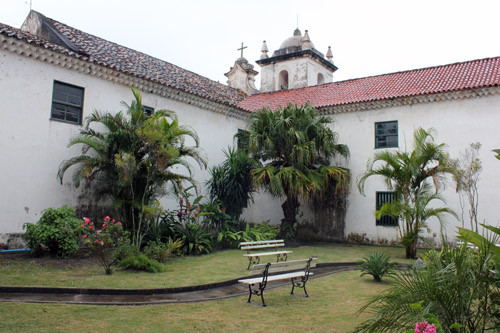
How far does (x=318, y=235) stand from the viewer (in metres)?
18.4

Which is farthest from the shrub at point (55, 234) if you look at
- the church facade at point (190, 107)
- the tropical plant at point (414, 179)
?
the tropical plant at point (414, 179)

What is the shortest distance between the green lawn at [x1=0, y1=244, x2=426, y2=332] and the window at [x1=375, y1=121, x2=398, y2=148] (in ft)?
27.4

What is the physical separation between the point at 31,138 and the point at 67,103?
1650mm

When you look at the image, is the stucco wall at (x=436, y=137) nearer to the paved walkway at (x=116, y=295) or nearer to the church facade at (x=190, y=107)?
the church facade at (x=190, y=107)


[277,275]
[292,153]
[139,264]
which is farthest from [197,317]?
[292,153]

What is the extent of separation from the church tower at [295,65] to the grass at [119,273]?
18227 millimetres

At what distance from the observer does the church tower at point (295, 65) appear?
1091 inches

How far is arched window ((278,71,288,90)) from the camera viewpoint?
2941cm

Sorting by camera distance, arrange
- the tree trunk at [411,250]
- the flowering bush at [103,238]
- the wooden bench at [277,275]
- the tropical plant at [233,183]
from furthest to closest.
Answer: the tropical plant at [233,183]
the tree trunk at [411,250]
the flowering bush at [103,238]
the wooden bench at [277,275]

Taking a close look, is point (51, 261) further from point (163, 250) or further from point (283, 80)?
point (283, 80)

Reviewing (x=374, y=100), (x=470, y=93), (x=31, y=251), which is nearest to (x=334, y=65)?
(x=374, y=100)

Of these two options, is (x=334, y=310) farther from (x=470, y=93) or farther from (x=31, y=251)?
(x=470, y=93)

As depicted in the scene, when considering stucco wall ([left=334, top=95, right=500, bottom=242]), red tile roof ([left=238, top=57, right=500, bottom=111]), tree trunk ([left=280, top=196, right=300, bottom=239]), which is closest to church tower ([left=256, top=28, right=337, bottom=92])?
red tile roof ([left=238, top=57, right=500, bottom=111])

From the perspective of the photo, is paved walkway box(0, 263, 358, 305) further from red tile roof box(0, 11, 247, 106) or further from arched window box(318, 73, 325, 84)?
arched window box(318, 73, 325, 84)
